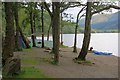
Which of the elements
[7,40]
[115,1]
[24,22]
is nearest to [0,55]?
[7,40]

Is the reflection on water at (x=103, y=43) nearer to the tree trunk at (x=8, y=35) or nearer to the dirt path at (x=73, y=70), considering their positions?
the dirt path at (x=73, y=70)

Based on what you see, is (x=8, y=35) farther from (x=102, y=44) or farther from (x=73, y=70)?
(x=102, y=44)

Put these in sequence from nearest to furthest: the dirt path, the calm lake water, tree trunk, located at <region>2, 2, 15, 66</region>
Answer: tree trunk, located at <region>2, 2, 15, 66</region>
the dirt path
the calm lake water

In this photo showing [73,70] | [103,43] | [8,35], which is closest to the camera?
[8,35]

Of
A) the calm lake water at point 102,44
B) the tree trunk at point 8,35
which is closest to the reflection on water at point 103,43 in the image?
the calm lake water at point 102,44

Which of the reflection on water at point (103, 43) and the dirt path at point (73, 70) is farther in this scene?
the reflection on water at point (103, 43)

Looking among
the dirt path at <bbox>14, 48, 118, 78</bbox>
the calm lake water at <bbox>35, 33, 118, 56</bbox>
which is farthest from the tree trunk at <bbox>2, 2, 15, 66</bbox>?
the calm lake water at <bbox>35, 33, 118, 56</bbox>

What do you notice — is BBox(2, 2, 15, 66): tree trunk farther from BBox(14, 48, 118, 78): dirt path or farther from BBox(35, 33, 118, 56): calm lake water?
BBox(35, 33, 118, 56): calm lake water

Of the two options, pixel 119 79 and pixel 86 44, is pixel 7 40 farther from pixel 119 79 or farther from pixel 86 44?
pixel 86 44

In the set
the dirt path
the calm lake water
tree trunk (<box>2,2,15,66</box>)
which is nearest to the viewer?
tree trunk (<box>2,2,15,66</box>)

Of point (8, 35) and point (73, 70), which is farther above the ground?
point (8, 35)

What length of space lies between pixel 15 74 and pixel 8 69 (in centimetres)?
40

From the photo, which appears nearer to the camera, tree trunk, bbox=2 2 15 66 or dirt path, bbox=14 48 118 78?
tree trunk, bbox=2 2 15 66

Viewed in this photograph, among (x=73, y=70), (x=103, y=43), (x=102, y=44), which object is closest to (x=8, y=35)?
(x=73, y=70)
